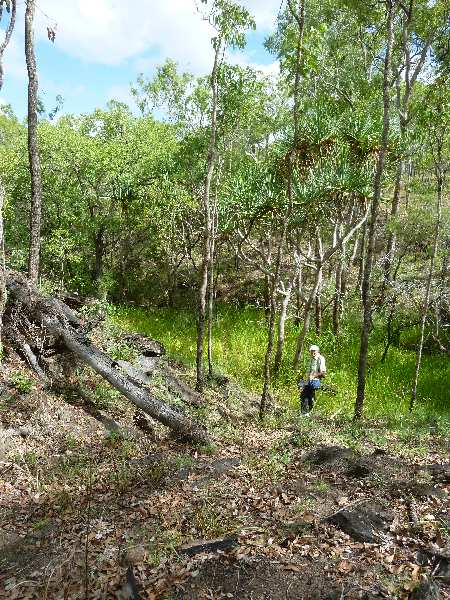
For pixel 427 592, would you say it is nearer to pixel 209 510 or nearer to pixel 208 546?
pixel 208 546

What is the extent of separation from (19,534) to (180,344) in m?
11.8

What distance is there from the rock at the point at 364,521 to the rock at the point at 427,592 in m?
0.99

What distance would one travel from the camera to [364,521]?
5199 mm

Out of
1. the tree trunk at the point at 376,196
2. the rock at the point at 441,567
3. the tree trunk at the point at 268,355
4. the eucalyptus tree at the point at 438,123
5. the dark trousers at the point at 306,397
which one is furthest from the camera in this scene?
the eucalyptus tree at the point at 438,123

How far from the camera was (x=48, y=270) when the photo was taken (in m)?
19.6

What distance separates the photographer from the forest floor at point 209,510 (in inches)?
177

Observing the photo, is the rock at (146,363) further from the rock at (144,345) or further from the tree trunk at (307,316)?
the tree trunk at (307,316)

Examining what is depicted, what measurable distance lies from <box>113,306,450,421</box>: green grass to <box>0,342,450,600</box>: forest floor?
14.3 ft

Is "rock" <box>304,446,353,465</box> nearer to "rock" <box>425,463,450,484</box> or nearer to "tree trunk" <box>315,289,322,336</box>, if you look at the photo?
"rock" <box>425,463,450,484</box>

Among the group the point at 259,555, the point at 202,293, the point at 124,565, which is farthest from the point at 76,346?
the point at 259,555

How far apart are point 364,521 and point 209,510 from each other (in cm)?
175

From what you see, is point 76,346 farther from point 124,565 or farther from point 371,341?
point 371,341

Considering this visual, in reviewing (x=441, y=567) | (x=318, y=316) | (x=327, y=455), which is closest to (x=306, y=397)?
(x=327, y=455)

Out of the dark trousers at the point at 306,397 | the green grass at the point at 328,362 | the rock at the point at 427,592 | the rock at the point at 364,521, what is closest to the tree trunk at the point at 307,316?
the green grass at the point at 328,362
